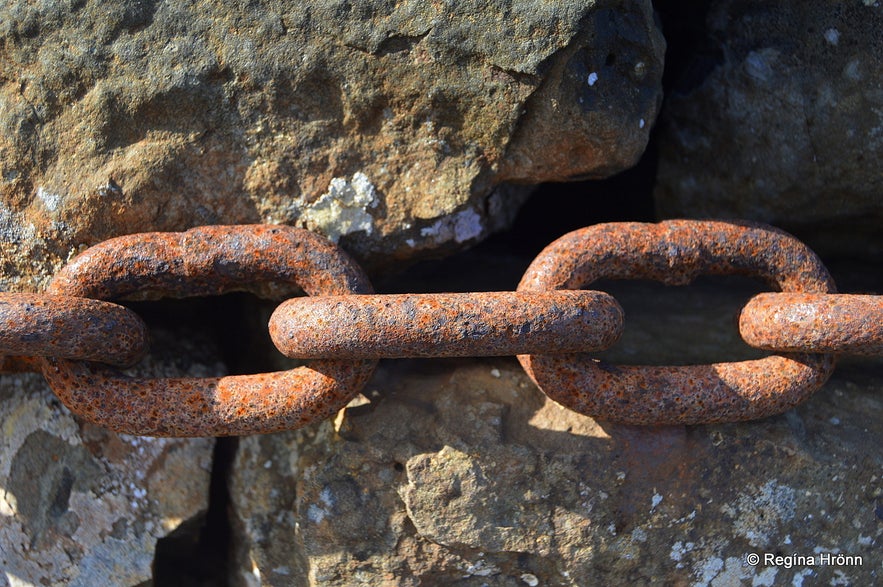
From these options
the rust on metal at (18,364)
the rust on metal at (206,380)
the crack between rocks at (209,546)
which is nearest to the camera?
the rust on metal at (206,380)

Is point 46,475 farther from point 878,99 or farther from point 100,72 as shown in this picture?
point 878,99

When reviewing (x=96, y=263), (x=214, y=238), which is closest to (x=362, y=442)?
(x=214, y=238)

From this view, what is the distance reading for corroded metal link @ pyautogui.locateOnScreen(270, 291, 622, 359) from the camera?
1.12 metres

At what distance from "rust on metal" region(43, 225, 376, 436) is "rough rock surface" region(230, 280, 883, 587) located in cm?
18

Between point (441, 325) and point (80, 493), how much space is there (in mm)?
806

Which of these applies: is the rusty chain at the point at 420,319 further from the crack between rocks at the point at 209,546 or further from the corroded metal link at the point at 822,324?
the crack between rocks at the point at 209,546

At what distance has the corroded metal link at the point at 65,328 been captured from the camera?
1.12 m

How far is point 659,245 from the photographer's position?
4.24 ft

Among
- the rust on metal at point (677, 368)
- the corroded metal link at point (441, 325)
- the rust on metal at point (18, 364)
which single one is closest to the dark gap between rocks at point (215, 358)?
the rust on metal at point (18, 364)

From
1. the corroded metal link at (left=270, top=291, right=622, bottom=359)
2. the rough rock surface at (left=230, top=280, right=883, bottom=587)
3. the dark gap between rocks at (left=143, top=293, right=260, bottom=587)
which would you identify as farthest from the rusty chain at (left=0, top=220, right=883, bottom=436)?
the dark gap between rocks at (left=143, top=293, right=260, bottom=587)

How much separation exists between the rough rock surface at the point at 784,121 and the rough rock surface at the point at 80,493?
1.20 metres

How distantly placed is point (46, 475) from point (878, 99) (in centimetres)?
170

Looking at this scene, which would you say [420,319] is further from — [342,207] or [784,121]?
[784,121]

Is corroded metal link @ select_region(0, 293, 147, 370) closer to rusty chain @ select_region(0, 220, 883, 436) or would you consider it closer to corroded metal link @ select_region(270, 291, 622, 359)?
rusty chain @ select_region(0, 220, 883, 436)
